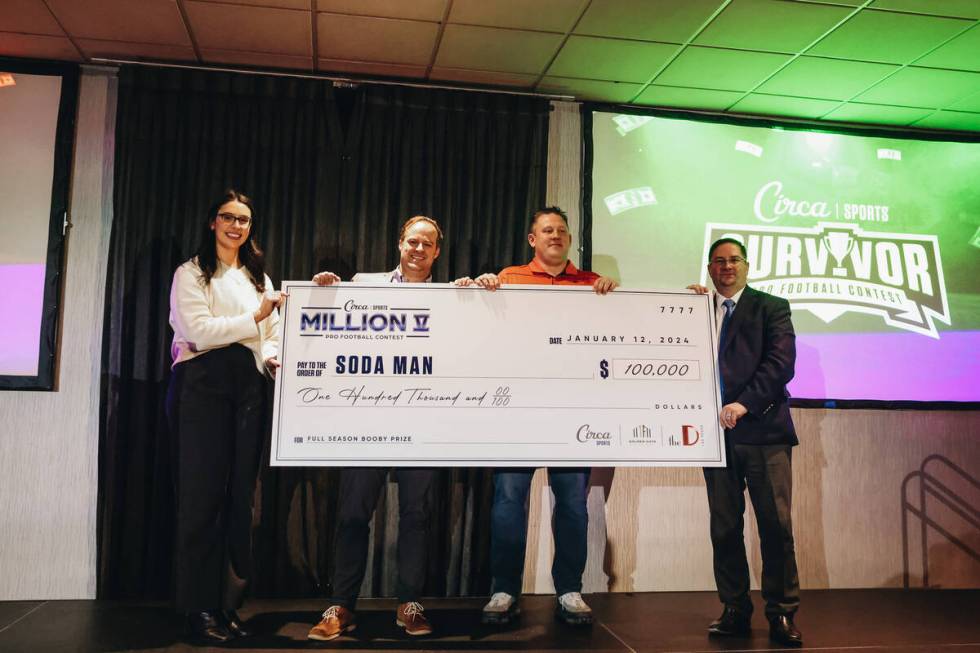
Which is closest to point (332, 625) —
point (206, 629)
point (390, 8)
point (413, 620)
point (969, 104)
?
point (413, 620)

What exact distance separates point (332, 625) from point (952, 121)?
161 inches

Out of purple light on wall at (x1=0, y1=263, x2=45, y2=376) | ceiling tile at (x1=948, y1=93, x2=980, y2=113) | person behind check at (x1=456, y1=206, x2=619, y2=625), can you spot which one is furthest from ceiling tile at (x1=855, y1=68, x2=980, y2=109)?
purple light on wall at (x1=0, y1=263, x2=45, y2=376)

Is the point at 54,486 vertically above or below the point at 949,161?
below

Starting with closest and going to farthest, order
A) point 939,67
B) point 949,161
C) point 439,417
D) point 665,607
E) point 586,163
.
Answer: point 439,417
point 665,607
point 939,67
point 586,163
point 949,161

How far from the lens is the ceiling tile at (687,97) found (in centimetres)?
361

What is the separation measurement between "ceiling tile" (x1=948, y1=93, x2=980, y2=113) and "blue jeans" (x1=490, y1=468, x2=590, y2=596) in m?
2.93

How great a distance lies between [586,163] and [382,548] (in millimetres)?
2152

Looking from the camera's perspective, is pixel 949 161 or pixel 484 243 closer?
pixel 484 243

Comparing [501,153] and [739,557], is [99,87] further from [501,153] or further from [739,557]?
[739,557]

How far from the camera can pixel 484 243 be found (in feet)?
11.3

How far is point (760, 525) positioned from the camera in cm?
259

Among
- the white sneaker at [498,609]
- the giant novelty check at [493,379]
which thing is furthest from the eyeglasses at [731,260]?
the white sneaker at [498,609]

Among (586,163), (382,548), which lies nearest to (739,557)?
(382,548)

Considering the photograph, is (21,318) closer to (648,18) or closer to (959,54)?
(648,18)
